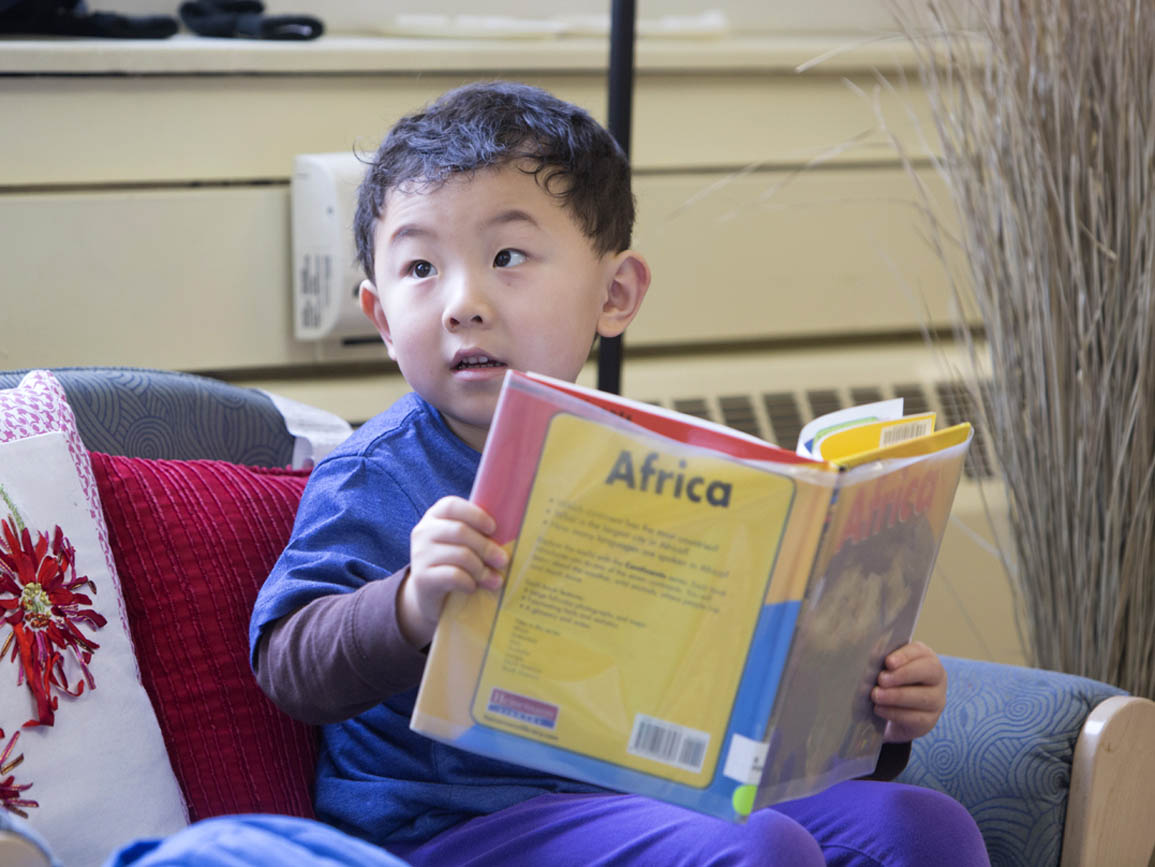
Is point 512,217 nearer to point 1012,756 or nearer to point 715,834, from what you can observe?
point 715,834

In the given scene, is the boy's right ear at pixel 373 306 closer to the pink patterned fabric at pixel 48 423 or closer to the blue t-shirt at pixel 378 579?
the blue t-shirt at pixel 378 579

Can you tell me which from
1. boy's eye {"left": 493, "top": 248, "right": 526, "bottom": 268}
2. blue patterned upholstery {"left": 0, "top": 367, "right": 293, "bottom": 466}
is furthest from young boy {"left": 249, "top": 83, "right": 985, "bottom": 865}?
blue patterned upholstery {"left": 0, "top": 367, "right": 293, "bottom": 466}

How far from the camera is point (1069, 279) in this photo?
4.86ft

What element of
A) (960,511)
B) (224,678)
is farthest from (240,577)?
(960,511)

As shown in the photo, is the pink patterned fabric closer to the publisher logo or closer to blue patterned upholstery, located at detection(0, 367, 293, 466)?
blue patterned upholstery, located at detection(0, 367, 293, 466)

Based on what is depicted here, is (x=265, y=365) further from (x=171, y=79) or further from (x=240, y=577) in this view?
(x=240, y=577)

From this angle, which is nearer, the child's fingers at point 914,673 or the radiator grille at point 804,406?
the child's fingers at point 914,673

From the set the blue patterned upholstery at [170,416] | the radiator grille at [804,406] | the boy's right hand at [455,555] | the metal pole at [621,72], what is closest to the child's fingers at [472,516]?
the boy's right hand at [455,555]

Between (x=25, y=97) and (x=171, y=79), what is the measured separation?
0.58 ft

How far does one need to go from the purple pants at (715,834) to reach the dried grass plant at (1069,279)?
0.52m

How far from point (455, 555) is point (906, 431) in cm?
35

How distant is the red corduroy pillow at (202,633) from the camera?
1.08 metres

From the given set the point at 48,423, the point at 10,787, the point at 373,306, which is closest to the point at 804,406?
the point at 373,306

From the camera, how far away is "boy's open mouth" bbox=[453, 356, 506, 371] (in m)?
1.07
